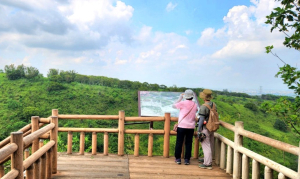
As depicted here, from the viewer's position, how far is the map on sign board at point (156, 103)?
4.87 metres

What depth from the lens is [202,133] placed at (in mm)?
3971

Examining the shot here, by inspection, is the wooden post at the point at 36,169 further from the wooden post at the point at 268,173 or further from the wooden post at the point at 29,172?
the wooden post at the point at 268,173

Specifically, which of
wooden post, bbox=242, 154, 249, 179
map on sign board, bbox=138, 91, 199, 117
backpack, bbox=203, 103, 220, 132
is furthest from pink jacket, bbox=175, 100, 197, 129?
wooden post, bbox=242, 154, 249, 179

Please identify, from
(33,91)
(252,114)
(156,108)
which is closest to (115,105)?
(33,91)

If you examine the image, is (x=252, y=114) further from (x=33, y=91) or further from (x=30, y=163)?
(x=33, y=91)

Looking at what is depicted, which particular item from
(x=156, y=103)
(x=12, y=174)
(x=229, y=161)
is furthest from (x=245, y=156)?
(x=12, y=174)

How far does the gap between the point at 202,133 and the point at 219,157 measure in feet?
2.43

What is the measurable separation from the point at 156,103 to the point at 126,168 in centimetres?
161

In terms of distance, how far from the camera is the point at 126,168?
396 cm

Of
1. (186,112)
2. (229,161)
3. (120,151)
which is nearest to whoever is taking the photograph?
(229,161)

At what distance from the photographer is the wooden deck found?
3.67 meters

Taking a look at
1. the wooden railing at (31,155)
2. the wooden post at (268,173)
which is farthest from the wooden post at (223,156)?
the wooden railing at (31,155)

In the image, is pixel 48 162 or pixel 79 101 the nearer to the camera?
Result: pixel 48 162

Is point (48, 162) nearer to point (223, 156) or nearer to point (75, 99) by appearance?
point (223, 156)
